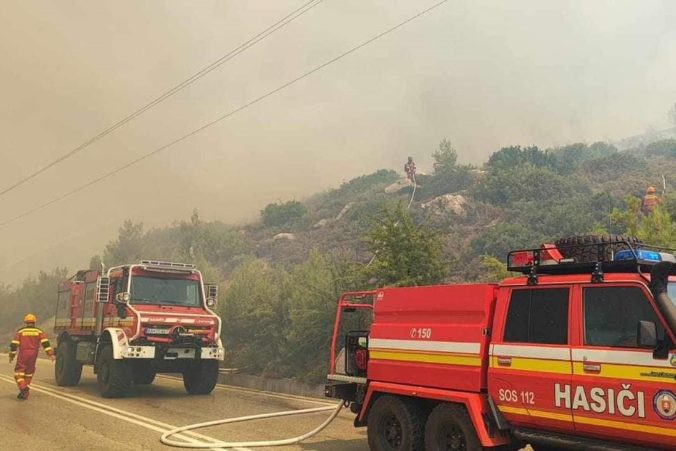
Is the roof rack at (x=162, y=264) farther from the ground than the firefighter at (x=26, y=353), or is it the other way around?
the roof rack at (x=162, y=264)

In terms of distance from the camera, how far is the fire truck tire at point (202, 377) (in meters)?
13.4

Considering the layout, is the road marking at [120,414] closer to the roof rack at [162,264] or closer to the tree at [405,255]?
the roof rack at [162,264]

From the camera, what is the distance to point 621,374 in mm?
4793

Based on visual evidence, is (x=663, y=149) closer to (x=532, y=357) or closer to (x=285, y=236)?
(x=285, y=236)

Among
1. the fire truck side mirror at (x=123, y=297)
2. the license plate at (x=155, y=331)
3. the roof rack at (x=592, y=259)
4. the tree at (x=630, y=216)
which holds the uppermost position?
the tree at (x=630, y=216)

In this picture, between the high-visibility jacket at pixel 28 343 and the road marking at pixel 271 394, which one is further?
the road marking at pixel 271 394

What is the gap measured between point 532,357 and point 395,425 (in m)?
2.02

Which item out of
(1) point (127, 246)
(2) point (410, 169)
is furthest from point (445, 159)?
(1) point (127, 246)

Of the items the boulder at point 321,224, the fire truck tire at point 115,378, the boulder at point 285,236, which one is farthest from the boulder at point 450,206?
the fire truck tire at point 115,378

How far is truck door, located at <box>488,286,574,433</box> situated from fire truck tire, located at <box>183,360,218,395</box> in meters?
9.07

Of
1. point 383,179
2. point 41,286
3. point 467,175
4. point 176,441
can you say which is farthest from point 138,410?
point 383,179

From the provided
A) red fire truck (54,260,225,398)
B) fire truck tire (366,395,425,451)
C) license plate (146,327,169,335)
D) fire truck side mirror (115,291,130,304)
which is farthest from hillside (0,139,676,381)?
fire truck tire (366,395,425,451)

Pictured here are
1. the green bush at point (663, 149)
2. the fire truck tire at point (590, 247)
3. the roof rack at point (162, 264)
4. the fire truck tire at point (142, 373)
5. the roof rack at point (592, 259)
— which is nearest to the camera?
the roof rack at point (592, 259)

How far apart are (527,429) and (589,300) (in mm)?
1410
